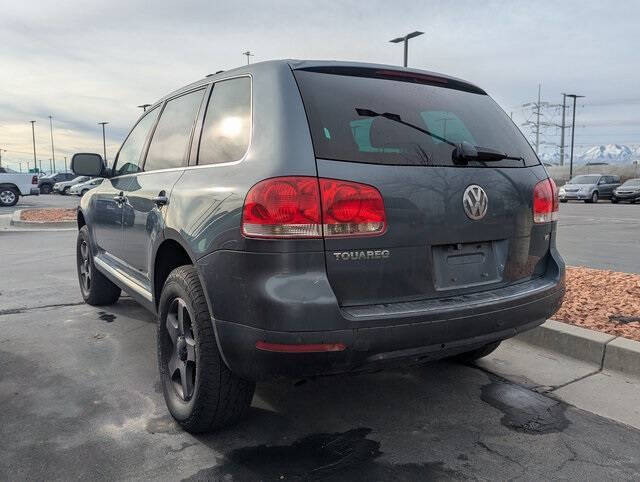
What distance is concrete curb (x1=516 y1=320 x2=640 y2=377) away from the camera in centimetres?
350

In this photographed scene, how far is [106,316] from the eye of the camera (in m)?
4.98

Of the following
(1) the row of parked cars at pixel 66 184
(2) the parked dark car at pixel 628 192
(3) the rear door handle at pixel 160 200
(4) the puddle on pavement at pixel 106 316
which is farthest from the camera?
(1) the row of parked cars at pixel 66 184

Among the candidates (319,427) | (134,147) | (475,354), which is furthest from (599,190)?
(319,427)

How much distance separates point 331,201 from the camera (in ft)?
7.22

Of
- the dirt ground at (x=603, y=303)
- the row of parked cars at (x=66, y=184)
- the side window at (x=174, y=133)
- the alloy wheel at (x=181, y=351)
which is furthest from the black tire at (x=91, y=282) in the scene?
the row of parked cars at (x=66, y=184)

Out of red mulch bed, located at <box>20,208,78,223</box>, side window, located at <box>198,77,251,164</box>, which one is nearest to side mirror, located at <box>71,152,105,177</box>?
side window, located at <box>198,77,251,164</box>

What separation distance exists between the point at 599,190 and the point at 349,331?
31.5 metres

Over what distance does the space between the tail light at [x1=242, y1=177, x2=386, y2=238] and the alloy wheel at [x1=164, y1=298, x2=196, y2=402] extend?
29.6 inches

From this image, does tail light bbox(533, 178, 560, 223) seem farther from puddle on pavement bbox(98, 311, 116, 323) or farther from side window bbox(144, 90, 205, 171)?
puddle on pavement bbox(98, 311, 116, 323)

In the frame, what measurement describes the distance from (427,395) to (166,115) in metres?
2.56

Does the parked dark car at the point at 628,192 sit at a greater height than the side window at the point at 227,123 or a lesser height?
lesser

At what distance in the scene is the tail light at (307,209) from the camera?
217cm

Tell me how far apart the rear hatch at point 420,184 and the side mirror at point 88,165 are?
301cm

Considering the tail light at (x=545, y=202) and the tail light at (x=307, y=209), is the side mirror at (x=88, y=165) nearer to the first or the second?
the tail light at (x=307, y=209)
